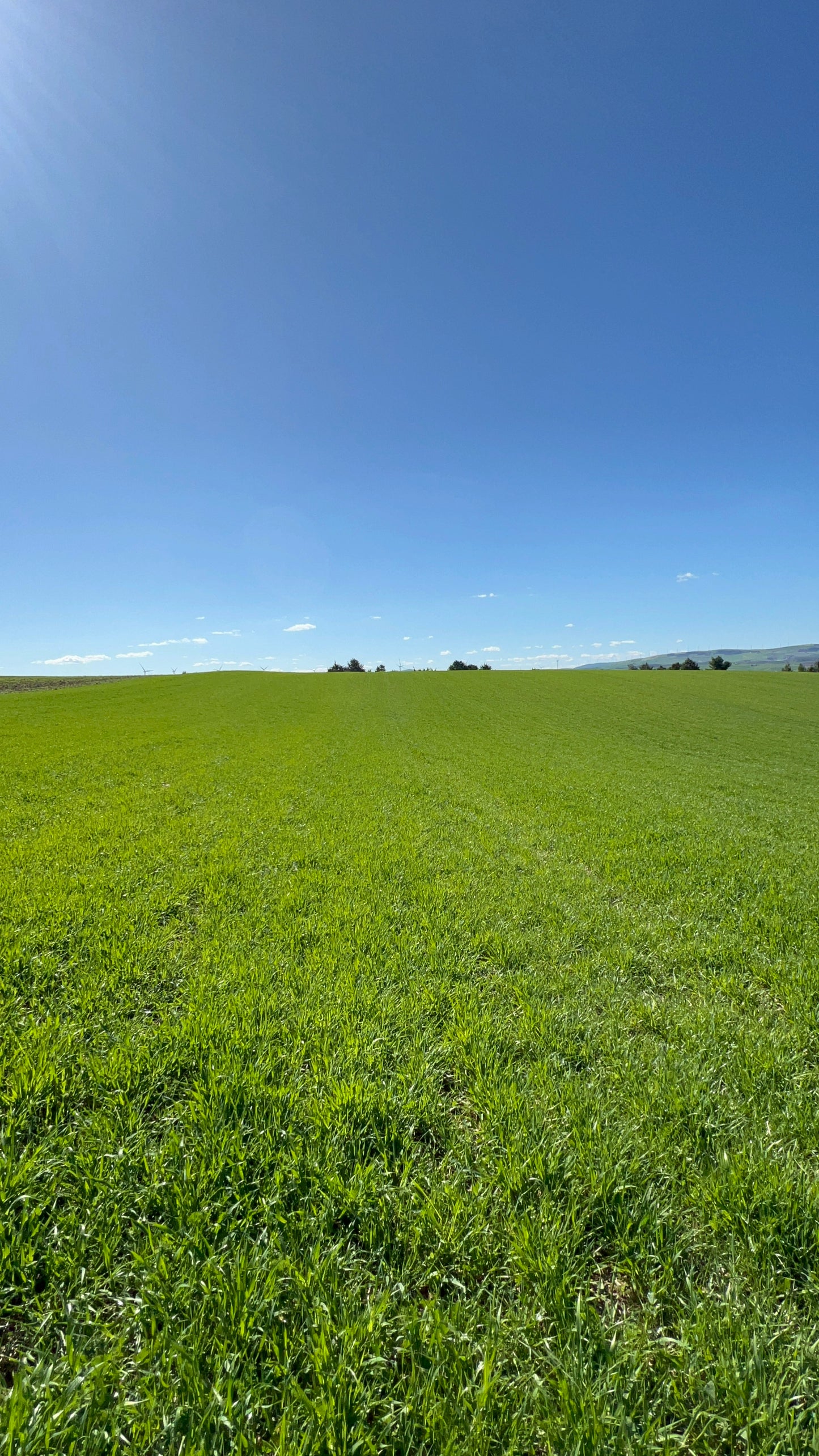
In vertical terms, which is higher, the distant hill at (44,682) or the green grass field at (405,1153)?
the distant hill at (44,682)

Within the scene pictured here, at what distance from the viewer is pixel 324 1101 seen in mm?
2988

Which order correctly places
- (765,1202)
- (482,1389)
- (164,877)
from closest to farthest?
(482,1389), (765,1202), (164,877)

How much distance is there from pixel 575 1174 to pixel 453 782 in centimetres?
1164

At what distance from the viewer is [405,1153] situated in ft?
9.13

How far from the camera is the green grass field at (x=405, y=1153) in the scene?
69.1 inches

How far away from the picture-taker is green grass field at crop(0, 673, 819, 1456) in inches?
69.1

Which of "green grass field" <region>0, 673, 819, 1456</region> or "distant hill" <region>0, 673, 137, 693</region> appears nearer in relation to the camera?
"green grass field" <region>0, 673, 819, 1456</region>

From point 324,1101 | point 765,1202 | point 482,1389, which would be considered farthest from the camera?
point 324,1101

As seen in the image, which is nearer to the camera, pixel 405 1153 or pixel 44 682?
pixel 405 1153

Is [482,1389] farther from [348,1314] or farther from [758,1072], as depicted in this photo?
[758,1072]

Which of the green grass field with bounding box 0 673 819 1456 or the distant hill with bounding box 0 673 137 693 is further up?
the distant hill with bounding box 0 673 137 693

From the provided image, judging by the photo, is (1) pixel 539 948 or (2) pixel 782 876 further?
(2) pixel 782 876

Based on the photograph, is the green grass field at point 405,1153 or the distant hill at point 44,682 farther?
the distant hill at point 44,682

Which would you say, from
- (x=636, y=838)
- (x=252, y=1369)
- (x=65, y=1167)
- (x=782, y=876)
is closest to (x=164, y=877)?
(x=65, y=1167)
